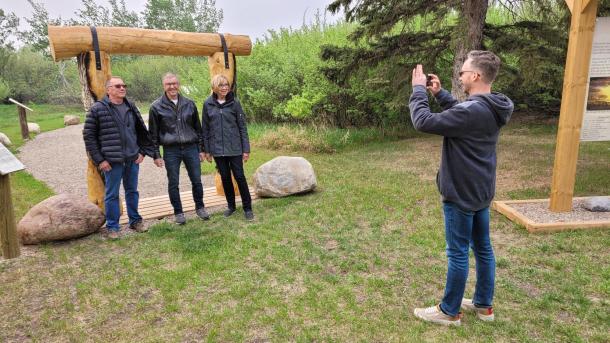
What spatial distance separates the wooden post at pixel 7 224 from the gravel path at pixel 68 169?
308cm

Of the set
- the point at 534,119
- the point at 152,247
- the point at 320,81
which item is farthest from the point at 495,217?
the point at 534,119

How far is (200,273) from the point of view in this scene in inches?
157

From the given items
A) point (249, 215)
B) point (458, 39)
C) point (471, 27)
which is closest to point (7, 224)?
point (249, 215)

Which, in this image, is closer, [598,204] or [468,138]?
[468,138]

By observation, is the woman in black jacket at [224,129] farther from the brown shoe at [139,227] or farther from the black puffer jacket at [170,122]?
the brown shoe at [139,227]

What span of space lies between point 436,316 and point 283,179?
3.85 meters

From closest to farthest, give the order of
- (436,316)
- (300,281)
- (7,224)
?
1. (436,316)
2. (300,281)
3. (7,224)

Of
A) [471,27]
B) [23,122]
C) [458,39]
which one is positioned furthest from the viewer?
[23,122]

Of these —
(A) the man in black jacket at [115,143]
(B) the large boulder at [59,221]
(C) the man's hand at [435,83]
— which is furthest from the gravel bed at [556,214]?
(B) the large boulder at [59,221]

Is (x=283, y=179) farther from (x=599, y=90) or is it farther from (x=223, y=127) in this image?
(x=599, y=90)

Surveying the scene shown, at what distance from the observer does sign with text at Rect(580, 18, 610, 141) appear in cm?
488

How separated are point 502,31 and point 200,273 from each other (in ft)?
27.4

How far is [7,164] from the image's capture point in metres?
4.22

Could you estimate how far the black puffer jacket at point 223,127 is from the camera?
206 inches
